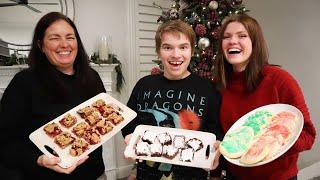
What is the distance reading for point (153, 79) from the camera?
1484 mm

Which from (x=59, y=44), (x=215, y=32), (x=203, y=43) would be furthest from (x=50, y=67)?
(x=215, y=32)

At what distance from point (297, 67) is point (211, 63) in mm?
1672

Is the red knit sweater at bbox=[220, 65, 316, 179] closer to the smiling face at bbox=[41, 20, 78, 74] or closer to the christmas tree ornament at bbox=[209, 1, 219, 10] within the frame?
the smiling face at bbox=[41, 20, 78, 74]

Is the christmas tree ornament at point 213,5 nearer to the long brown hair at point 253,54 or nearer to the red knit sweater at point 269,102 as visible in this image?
the long brown hair at point 253,54

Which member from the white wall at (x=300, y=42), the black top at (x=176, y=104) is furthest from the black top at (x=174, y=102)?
the white wall at (x=300, y=42)

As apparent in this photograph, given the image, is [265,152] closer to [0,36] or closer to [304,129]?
[304,129]

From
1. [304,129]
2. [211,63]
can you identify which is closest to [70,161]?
[304,129]

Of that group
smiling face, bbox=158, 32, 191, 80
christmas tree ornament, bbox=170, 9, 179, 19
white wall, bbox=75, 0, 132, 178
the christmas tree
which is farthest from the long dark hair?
white wall, bbox=75, 0, 132, 178

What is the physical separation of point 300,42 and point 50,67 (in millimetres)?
3416

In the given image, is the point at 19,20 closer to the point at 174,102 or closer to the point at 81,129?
the point at 81,129

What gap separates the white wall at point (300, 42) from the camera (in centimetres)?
365

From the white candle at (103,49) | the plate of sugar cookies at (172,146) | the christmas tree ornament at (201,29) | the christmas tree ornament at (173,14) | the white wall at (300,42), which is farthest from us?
the white wall at (300,42)

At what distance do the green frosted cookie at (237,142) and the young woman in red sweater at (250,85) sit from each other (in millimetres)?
138

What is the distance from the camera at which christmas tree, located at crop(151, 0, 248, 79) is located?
2785 millimetres
